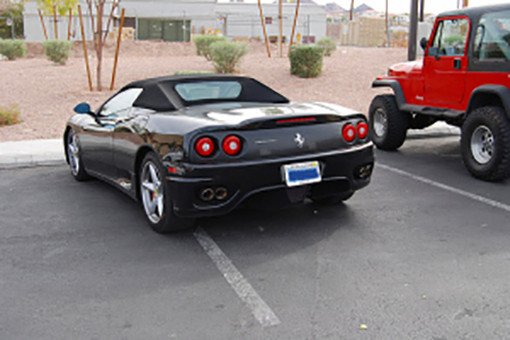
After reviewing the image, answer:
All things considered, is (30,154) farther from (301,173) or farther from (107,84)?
(107,84)

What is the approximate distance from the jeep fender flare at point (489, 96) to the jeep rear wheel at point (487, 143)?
157mm

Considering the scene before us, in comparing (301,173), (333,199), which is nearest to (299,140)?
(301,173)

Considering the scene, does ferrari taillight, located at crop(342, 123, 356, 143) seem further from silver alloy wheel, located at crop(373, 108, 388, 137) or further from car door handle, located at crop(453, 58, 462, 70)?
silver alloy wheel, located at crop(373, 108, 388, 137)

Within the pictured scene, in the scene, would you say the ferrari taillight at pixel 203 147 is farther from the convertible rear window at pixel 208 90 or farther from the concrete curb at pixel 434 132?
the concrete curb at pixel 434 132

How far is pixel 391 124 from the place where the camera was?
8.64 m

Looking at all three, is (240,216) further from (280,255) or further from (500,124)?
(500,124)

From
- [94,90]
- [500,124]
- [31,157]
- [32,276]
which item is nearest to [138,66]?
[94,90]

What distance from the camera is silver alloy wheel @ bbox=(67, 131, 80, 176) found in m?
6.77

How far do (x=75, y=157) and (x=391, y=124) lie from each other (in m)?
4.58

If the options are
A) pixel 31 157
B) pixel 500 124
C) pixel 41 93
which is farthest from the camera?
pixel 41 93

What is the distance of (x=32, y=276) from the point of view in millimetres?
4059

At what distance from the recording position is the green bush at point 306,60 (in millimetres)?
16906

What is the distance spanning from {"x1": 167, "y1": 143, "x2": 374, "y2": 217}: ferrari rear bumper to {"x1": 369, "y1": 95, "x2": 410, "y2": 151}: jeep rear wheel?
407cm

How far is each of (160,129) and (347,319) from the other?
2244mm
